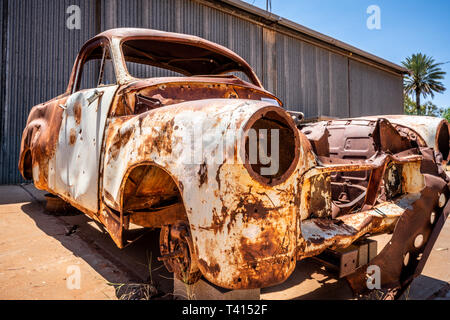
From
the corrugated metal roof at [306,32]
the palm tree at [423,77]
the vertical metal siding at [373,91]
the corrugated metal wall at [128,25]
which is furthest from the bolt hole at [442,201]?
the palm tree at [423,77]

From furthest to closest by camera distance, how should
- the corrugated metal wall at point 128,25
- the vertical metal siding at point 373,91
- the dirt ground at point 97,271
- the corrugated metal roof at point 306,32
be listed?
the vertical metal siding at point 373,91 → the corrugated metal roof at point 306,32 → the corrugated metal wall at point 128,25 → the dirt ground at point 97,271

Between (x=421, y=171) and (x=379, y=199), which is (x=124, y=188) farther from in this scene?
(x=421, y=171)

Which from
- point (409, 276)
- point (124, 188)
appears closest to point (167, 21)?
point (124, 188)

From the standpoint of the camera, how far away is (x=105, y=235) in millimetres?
2936

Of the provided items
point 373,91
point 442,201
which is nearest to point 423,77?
point 373,91

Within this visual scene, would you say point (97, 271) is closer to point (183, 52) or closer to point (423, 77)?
point (183, 52)

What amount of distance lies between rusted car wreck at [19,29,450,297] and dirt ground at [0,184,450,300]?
0.32m

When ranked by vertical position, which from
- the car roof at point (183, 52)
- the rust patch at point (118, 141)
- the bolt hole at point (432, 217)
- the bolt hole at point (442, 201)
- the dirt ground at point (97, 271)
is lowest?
the dirt ground at point (97, 271)

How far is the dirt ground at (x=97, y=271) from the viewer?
1837 mm

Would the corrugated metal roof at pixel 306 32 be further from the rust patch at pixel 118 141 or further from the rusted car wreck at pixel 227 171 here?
the rust patch at pixel 118 141

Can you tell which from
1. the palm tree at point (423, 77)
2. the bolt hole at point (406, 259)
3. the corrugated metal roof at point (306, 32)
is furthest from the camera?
the palm tree at point (423, 77)

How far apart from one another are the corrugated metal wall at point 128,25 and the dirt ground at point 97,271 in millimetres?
4559

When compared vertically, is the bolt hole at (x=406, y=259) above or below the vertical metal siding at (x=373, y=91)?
below

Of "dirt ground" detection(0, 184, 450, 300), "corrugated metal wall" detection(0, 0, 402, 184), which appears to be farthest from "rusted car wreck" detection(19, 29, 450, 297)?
"corrugated metal wall" detection(0, 0, 402, 184)
